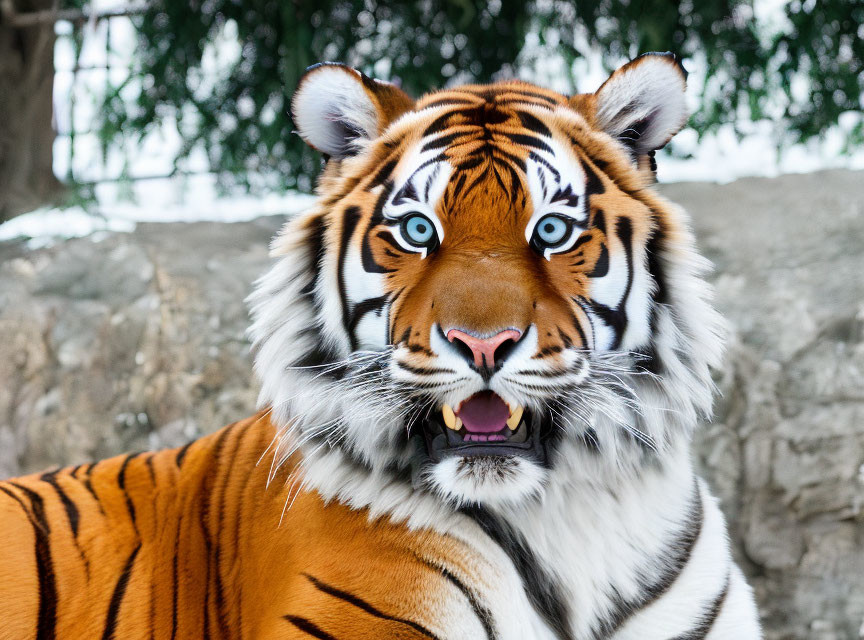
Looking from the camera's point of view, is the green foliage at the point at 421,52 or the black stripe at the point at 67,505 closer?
the black stripe at the point at 67,505

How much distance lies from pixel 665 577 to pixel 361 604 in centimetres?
A: 48

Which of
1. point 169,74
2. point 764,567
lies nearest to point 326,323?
point 764,567

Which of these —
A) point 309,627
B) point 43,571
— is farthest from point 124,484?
point 309,627

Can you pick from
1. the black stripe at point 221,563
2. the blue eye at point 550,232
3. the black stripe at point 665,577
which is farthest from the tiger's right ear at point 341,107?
the black stripe at point 665,577

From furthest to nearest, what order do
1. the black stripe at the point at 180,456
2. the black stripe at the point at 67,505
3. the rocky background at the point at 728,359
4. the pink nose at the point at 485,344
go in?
the rocky background at the point at 728,359, the black stripe at the point at 180,456, the black stripe at the point at 67,505, the pink nose at the point at 485,344

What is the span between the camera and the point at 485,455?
1.11 m

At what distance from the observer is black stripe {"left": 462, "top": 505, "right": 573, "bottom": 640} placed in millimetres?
1229

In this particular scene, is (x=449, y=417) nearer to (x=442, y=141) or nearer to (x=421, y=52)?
(x=442, y=141)

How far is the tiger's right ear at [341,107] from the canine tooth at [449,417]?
0.48m

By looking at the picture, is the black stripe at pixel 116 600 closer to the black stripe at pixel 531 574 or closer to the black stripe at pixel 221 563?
the black stripe at pixel 221 563

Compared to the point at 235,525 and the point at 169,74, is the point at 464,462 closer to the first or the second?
the point at 235,525

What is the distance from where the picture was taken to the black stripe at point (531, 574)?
4.03 ft

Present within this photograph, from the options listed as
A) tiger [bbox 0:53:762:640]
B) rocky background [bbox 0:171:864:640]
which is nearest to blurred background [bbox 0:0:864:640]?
rocky background [bbox 0:171:864:640]

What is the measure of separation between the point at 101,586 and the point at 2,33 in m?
3.12
